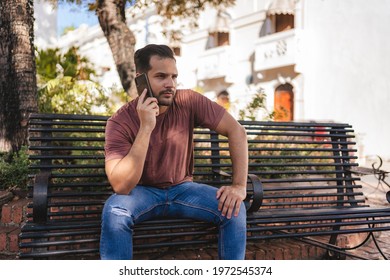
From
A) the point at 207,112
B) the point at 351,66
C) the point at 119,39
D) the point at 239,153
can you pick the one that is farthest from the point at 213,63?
the point at 239,153

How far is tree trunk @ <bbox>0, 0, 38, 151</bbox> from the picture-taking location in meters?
4.23

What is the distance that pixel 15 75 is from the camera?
4.25m

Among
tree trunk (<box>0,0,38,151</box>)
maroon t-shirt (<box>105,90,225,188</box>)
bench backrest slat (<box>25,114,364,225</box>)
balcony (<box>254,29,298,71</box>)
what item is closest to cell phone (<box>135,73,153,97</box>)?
maroon t-shirt (<box>105,90,225,188</box>)

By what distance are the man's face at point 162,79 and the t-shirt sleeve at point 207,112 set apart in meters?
0.21

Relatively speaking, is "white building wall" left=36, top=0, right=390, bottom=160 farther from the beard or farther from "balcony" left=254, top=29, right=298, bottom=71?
the beard

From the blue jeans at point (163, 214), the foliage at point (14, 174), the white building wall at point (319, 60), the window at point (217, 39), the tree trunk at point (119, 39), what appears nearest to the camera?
the blue jeans at point (163, 214)

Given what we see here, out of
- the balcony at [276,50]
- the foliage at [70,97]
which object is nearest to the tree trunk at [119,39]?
the foliage at [70,97]

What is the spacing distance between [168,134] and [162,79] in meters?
0.31

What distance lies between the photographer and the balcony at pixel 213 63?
20297mm

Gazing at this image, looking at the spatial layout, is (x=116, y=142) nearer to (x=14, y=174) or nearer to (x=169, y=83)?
(x=169, y=83)

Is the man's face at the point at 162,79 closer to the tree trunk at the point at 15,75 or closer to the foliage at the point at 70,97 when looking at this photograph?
the tree trunk at the point at 15,75

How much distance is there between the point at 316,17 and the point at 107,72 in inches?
580
